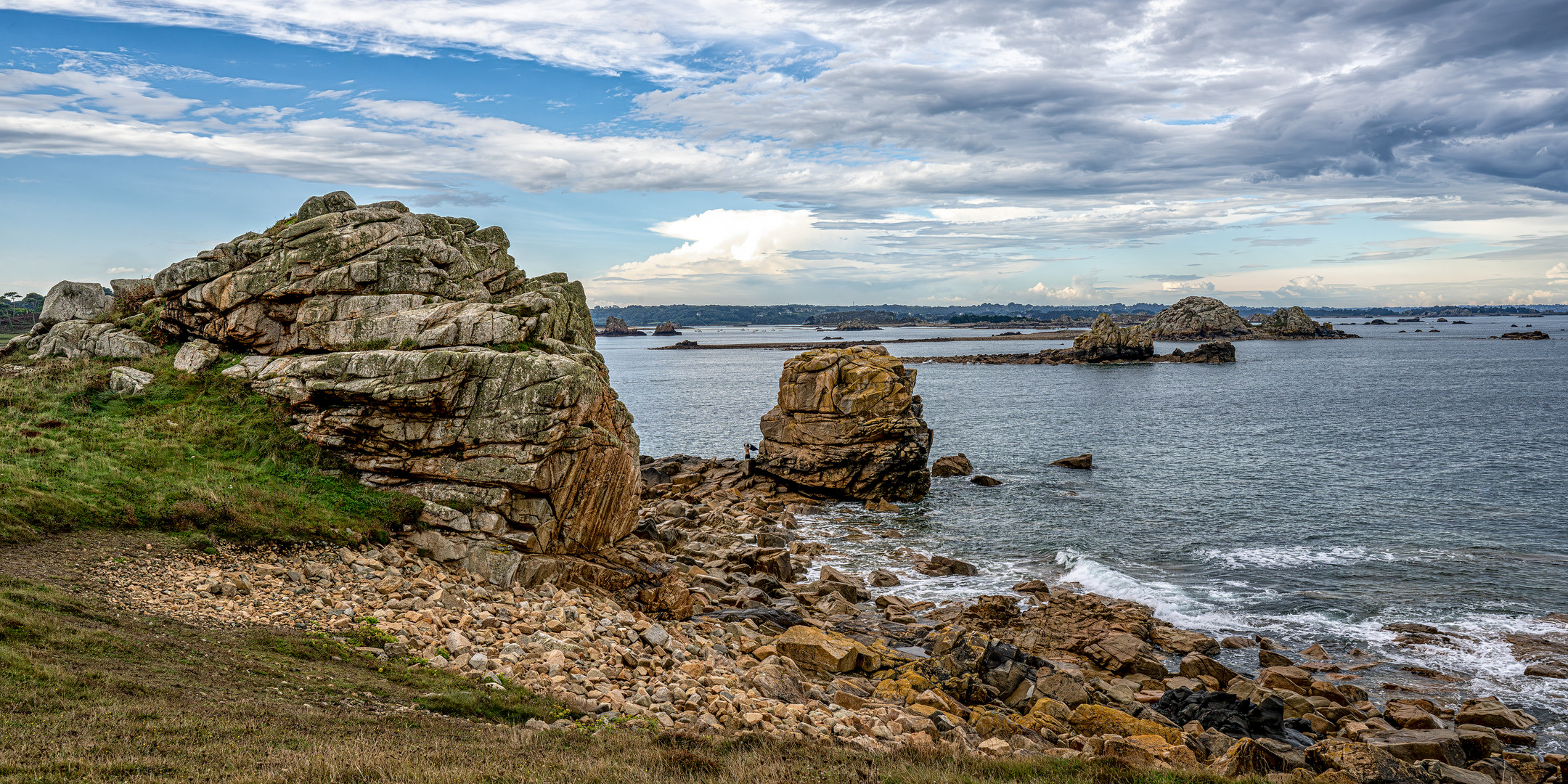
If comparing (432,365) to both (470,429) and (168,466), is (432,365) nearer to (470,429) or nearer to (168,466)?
(470,429)

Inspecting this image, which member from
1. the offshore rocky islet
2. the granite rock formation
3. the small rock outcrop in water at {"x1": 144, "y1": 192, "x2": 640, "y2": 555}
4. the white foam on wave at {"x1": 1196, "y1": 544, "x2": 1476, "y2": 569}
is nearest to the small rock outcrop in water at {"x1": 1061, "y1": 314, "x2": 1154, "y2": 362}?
the white foam on wave at {"x1": 1196, "y1": 544, "x2": 1476, "y2": 569}

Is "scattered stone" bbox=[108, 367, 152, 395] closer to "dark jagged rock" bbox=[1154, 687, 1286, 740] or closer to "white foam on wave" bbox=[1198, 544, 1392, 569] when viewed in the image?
"dark jagged rock" bbox=[1154, 687, 1286, 740]

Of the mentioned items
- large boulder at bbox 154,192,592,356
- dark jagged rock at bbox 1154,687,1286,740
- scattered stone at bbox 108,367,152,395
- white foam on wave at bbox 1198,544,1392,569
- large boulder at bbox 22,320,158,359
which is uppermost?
large boulder at bbox 154,192,592,356

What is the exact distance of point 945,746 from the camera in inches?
629

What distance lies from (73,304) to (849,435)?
37346 millimetres

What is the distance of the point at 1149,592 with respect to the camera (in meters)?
31.9

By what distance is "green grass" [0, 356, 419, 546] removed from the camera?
846 inches

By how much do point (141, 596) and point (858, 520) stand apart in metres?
33.9

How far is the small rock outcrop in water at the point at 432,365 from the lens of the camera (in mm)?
25953

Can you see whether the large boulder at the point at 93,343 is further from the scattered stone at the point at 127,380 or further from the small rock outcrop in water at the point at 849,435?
the small rock outcrop in water at the point at 849,435

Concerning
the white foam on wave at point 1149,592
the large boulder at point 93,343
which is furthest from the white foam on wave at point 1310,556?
the large boulder at point 93,343

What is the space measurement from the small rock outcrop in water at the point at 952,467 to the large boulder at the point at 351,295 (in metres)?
32.3

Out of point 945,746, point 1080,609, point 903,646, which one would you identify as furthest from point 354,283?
point 1080,609

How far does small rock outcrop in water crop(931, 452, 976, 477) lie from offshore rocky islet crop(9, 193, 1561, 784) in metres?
20.6
